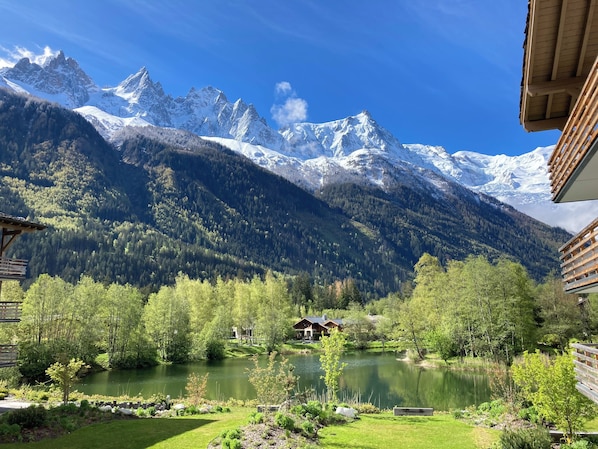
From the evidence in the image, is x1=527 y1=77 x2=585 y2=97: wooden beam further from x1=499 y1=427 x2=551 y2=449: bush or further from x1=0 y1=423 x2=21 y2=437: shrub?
x1=0 y1=423 x2=21 y2=437: shrub

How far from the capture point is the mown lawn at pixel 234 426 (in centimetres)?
1689

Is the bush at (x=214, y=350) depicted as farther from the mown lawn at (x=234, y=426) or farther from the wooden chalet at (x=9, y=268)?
the mown lawn at (x=234, y=426)

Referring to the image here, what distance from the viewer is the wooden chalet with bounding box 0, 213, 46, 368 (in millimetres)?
23703

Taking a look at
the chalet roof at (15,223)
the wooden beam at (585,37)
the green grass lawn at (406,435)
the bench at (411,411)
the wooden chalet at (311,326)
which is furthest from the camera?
the wooden chalet at (311,326)

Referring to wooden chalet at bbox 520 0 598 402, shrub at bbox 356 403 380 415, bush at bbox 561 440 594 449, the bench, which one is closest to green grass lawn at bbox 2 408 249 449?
shrub at bbox 356 403 380 415

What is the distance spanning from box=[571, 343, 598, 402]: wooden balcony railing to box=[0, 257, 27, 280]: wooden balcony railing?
2680cm

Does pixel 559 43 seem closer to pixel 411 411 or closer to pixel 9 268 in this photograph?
pixel 411 411

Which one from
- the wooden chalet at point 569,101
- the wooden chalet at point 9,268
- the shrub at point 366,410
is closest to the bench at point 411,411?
the shrub at point 366,410

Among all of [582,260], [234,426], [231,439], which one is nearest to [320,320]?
[234,426]

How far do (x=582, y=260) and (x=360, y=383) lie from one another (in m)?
35.5

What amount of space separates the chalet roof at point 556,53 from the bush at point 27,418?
2222 cm

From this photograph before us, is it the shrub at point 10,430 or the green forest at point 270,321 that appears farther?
the green forest at point 270,321

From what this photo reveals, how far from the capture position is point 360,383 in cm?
4366

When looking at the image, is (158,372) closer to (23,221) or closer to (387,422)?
(23,221)
